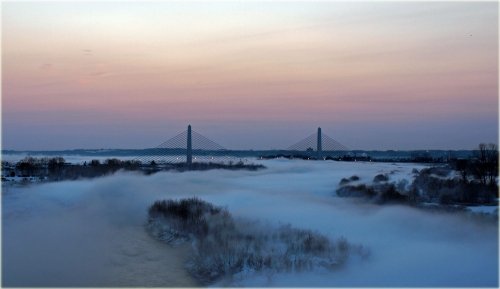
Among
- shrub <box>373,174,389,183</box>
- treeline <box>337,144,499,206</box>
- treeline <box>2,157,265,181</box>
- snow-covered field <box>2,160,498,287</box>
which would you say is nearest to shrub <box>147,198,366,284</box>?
snow-covered field <box>2,160,498,287</box>

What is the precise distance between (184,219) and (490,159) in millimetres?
22292

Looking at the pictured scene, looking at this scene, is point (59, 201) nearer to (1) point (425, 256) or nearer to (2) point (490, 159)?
(1) point (425, 256)

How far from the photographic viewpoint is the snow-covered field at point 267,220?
1246cm

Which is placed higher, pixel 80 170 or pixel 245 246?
pixel 80 170

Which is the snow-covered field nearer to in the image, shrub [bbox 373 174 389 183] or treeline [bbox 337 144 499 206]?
treeline [bbox 337 144 499 206]

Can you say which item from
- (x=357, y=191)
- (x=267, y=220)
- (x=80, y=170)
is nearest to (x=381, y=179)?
(x=357, y=191)

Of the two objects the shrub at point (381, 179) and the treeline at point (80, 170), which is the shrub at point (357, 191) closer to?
the shrub at point (381, 179)

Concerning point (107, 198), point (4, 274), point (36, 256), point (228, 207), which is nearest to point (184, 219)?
point (228, 207)

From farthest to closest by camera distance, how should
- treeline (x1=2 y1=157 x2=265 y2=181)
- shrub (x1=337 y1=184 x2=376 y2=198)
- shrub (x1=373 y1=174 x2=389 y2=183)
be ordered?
1. treeline (x1=2 y1=157 x2=265 y2=181)
2. shrub (x1=373 y1=174 x2=389 y2=183)
3. shrub (x1=337 y1=184 x2=376 y2=198)

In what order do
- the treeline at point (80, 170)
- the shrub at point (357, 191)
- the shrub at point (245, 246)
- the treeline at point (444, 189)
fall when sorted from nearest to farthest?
the shrub at point (245, 246) → the treeline at point (444, 189) → the shrub at point (357, 191) → the treeline at point (80, 170)

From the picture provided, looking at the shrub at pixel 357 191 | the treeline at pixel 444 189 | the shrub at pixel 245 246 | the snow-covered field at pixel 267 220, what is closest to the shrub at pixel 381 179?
the treeline at pixel 444 189

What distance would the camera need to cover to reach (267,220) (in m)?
19.7

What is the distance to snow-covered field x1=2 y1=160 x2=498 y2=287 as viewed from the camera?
40.9 feet

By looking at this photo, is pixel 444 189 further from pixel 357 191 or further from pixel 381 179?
pixel 381 179
